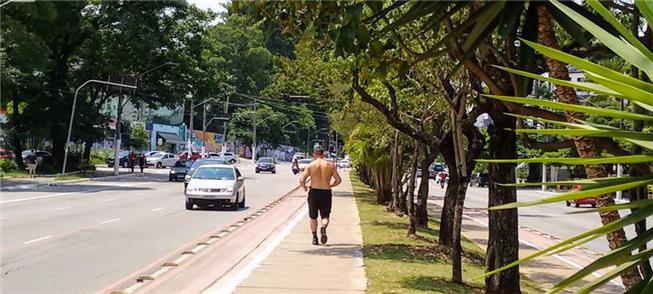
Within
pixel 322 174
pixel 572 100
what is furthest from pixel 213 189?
pixel 572 100

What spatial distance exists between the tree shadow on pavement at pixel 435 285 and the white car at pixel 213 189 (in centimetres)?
1314

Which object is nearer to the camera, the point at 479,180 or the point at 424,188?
the point at 424,188

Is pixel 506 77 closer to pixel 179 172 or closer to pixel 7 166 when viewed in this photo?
pixel 179 172

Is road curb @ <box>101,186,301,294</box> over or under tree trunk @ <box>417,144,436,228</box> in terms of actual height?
under

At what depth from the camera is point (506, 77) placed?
730 centimetres

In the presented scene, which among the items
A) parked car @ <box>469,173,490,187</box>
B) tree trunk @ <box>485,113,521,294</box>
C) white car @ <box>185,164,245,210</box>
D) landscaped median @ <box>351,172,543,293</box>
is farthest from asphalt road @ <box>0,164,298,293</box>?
parked car @ <box>469,173,490,187</box>

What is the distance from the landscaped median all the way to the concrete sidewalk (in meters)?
0.22

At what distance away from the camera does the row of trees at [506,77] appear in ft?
6.93

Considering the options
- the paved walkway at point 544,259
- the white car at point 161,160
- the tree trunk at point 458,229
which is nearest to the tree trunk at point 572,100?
the paved walkway at point 544,259

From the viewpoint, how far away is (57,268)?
10469mm

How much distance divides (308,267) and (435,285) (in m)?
2.01

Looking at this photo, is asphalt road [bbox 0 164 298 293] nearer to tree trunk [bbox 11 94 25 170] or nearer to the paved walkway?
the paved walkway

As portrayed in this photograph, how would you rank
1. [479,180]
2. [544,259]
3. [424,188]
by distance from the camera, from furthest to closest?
[479,180], [424,188], [544,259]

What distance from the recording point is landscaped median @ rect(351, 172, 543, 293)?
9219 millimetres
